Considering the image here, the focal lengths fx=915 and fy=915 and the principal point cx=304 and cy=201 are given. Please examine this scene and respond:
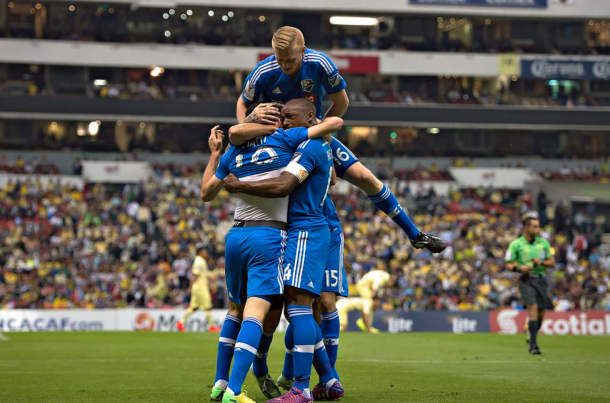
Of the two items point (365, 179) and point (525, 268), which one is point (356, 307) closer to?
point (525, 268)

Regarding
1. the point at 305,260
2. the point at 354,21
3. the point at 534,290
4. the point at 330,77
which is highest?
the point at 354,21

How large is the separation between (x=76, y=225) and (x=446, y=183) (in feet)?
65.9

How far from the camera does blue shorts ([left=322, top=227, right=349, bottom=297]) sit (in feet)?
29.0

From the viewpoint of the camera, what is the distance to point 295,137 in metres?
7.89

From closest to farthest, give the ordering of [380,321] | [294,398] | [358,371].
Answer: [294,398] → [358,371] → [380,321]

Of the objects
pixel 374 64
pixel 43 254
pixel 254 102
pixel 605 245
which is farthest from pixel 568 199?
pixel 254 102

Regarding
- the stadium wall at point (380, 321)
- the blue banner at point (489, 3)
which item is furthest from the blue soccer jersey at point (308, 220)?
the blue banner at point (489, 3)

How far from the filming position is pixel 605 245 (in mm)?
41625

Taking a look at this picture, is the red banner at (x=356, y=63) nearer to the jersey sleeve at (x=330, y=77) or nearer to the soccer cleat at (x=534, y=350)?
the soccer cleat at (x=534, y=350)

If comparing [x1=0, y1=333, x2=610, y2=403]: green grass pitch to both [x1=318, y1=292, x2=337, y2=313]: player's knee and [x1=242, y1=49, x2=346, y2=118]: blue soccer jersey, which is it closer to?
[x1=318, y1=292, x2=337, y2=313]: player's knee

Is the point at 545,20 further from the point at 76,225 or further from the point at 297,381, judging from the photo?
the point at 297,381

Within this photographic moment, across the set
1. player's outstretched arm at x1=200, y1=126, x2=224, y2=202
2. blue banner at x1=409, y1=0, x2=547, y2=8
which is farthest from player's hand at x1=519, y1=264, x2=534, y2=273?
blue banner at x1=409, y1=0, x2=547, y2=8

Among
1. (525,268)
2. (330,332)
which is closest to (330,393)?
(330,332)

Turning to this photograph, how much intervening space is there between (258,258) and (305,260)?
409 millimetres
